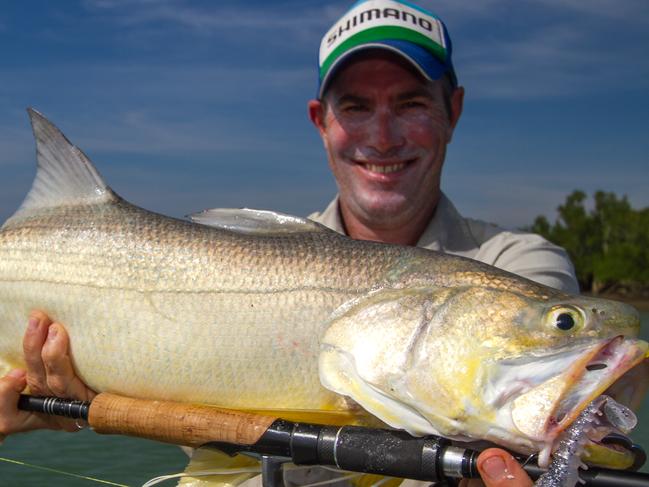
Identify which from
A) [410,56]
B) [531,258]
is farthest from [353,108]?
[531,258]

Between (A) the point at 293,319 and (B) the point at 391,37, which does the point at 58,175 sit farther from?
(B) the point at 391,37

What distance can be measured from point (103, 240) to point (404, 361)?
139cm

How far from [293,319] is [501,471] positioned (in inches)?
37.0

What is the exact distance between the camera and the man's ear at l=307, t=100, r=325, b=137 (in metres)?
4.53

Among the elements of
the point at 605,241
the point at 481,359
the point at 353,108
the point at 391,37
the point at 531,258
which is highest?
the point at 605,241

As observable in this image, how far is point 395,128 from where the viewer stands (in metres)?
4.17

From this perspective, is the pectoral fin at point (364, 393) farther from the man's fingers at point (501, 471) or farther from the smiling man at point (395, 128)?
the smiling man at point (395, 128)

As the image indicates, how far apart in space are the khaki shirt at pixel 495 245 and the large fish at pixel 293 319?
102 cm

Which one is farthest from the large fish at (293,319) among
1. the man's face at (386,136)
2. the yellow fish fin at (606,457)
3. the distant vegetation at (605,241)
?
the distant vegetation at (605,241)

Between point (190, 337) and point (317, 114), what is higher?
point (317, 114)

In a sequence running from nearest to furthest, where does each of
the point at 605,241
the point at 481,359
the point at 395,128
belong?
the point at 481,359 < the point at 395,128 < the point at 605,241

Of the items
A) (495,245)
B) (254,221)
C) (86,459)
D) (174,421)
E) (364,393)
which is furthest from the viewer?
(86,459)

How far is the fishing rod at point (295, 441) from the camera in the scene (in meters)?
2.35

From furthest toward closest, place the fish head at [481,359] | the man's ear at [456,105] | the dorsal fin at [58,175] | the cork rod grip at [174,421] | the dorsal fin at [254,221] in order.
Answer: the man's ear at [456,105] < the dorsal fin at [58,175] < the dorsal fin at [254,221] < the cork rod grip at [174,421] < the fish head at [481,359]
